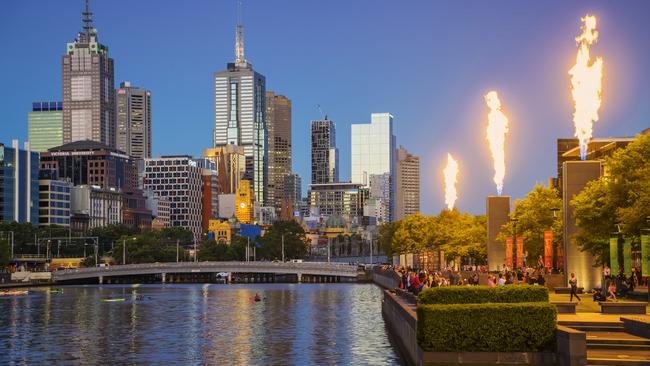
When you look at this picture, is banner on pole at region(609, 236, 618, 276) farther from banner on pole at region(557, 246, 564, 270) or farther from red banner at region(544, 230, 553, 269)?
banner on pole at region(557, 246, 564, 270)

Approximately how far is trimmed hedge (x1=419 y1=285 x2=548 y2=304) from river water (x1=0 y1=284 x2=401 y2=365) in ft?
47.7

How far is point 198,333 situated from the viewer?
94.2 meters

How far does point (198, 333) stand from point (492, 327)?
158ft

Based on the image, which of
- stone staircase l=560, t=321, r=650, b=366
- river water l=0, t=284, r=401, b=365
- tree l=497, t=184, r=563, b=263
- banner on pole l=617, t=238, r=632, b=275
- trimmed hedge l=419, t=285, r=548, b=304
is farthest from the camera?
tree l=497, t=184, r=563, b=263

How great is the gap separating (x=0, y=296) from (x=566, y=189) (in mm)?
115650

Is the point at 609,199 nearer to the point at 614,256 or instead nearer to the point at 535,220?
the point at 614,256

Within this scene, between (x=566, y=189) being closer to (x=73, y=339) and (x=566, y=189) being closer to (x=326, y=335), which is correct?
(x=326, y=335)

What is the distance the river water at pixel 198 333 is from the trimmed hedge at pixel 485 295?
14.5 m

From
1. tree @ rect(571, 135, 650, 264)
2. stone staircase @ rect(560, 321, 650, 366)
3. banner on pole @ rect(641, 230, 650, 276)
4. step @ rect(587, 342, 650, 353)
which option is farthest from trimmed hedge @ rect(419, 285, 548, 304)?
tree @ rect(571, 135, 650, 264)

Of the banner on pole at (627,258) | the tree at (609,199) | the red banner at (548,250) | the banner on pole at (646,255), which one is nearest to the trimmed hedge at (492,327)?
the banner on pole at (646,255)

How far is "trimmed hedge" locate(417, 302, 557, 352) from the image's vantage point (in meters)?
50.5

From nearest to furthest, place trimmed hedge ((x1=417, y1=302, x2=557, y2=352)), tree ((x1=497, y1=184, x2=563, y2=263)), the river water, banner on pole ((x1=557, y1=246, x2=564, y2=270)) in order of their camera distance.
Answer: trimmed hedge ((x1=417, y1=302, x2=557, y2=352))
the river water
tree ((x1=497, y1=184, x2=563, y2=263))
banner on pole ((x1=557, y1=246, x2=564, y2=270))

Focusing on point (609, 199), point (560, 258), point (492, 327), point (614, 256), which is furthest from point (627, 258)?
point (560, 258)

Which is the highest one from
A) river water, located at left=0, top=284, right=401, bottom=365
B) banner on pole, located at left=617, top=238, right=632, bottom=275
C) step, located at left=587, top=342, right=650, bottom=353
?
banner on pole, located at left=617, top=238, right=632, bottom=275
